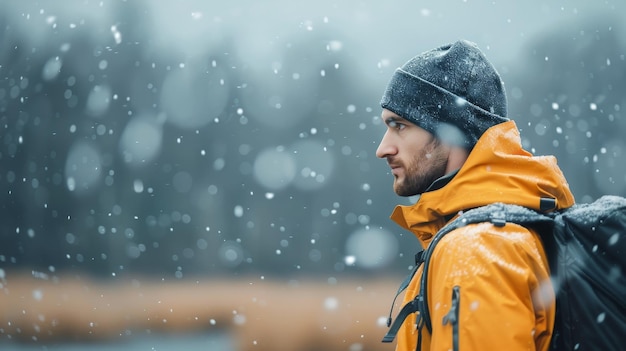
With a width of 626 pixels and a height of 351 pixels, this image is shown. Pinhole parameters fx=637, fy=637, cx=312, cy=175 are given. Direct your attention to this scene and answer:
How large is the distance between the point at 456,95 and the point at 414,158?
0.20 meters

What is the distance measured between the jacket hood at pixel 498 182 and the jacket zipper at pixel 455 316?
10.3 inches

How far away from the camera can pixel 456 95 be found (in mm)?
1623

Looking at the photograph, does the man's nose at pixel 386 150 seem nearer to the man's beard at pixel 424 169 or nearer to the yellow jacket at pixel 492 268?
the man's beard at pixel 424 169

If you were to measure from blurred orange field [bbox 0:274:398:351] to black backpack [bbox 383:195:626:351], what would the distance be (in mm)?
6669

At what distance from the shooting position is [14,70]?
1012cm

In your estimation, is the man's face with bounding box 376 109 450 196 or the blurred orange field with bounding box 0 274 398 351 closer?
the man's face with bounding box 376 109 450 196

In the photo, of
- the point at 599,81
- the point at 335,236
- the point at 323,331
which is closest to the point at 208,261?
the point at 335,236

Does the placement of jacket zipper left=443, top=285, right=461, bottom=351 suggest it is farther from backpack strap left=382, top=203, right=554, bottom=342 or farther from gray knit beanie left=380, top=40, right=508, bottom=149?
gray knit beanie left=380, top=40, right=508, bottom=149

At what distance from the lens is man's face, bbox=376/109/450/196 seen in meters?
1.55

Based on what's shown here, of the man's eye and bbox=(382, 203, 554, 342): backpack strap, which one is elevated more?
the man's eye

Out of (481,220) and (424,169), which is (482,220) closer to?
(481,220)

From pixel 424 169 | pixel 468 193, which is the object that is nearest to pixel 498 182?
pixel 468 193

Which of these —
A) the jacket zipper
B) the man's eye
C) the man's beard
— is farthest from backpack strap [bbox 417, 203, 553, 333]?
the man's eye

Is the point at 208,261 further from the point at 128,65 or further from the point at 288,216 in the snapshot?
the point at 128,65
